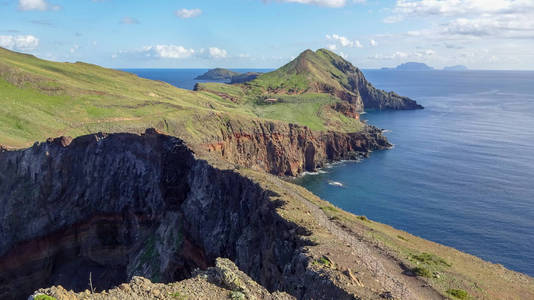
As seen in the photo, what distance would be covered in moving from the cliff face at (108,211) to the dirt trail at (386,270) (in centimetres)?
1477

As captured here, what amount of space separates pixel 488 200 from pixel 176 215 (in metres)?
80.4

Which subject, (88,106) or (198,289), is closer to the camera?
(198,289)

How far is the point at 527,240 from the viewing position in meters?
74.4

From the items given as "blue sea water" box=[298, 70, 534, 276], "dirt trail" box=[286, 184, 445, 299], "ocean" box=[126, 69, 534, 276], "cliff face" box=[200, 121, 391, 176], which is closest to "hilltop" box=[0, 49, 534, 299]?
"dirt trail" box=[286, 184, 445, 299]

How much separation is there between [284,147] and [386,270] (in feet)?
310

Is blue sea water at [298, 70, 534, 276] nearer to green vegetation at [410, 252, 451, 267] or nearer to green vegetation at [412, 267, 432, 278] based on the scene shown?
green vegetation at [410, 252, 451, 267]

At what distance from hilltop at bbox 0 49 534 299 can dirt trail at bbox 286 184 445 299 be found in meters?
0.20

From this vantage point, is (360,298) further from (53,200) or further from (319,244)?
(53,200)

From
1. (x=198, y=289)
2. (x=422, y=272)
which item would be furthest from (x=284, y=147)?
(x=198, y=289)

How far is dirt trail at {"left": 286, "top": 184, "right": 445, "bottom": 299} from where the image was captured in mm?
30127

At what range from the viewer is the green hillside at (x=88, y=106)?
87312mm

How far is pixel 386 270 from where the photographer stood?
34.1m

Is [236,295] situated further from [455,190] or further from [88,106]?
[88,106]

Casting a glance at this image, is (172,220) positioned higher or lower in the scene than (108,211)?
higher
